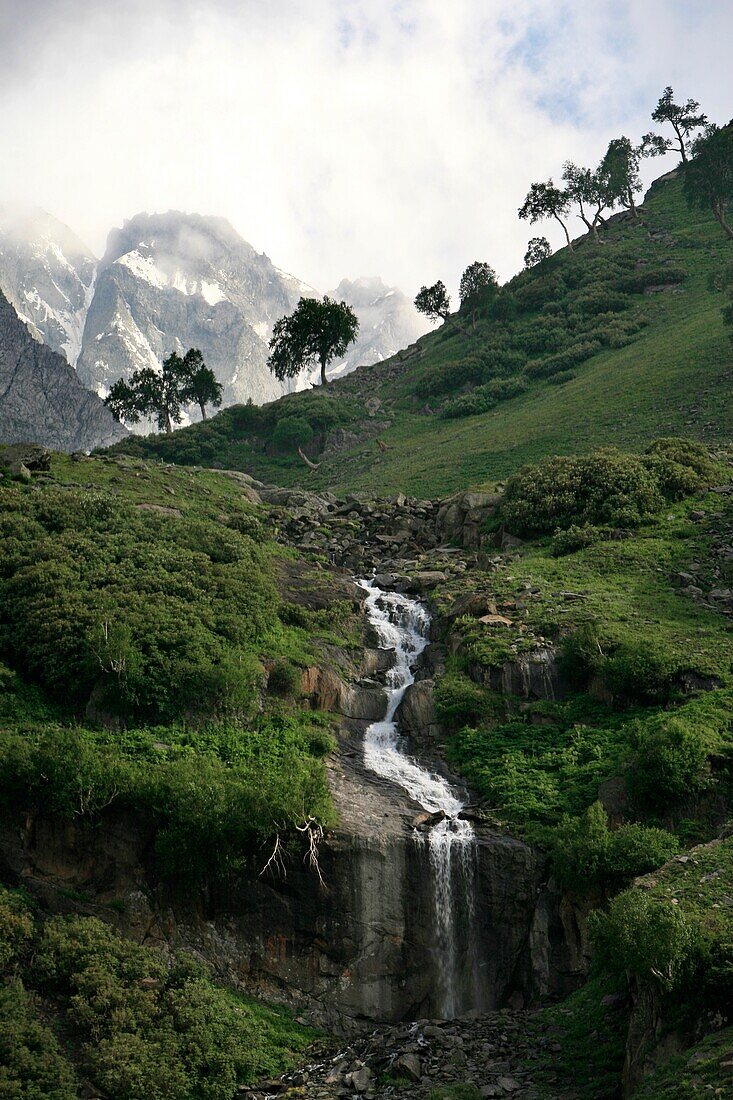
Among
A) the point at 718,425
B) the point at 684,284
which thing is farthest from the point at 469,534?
the point at 684,284

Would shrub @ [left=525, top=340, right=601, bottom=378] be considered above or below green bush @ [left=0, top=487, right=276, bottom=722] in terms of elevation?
above

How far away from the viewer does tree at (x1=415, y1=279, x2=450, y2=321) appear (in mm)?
103562

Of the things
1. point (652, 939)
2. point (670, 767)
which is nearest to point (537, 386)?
point (670, 767)

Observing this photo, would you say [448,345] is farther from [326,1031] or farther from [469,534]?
[326,1031]

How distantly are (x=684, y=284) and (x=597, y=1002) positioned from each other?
74522 mm

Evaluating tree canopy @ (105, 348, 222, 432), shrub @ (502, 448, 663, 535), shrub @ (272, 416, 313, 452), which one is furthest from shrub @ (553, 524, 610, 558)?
tree canopy @ (105, 348, 222, 432)

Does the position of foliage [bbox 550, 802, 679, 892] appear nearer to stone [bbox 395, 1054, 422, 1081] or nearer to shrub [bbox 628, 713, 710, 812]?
shrub [bbox 628, 713, 710, 812]

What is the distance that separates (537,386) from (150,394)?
3605cm

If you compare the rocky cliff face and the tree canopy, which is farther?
the rocky cliff face

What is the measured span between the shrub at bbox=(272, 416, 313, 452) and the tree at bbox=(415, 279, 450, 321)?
118ft

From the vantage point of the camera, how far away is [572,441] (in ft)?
183

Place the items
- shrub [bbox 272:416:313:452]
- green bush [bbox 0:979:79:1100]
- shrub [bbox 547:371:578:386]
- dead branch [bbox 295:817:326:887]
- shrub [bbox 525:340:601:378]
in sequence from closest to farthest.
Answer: green bush [bbox 0:979:79:1100], dead branch [bbox 295:817:326:887], shrub [bbox 547:371:578:386], shrub [bbox 272:416:313:452], shrub [bbox 525:340:601:378]

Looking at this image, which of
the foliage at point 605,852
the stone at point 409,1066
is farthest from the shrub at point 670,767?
the stone at point 409,1066

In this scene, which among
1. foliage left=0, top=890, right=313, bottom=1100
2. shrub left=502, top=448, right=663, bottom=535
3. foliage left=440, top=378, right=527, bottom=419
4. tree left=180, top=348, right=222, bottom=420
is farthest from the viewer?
tree left=180, top=348, right=222, bottom=420
